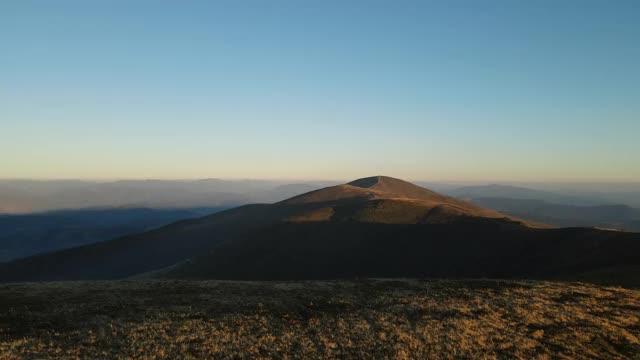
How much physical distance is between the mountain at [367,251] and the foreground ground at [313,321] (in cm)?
2693

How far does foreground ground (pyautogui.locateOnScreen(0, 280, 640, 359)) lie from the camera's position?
82.6 feet

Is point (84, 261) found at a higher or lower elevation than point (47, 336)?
lower

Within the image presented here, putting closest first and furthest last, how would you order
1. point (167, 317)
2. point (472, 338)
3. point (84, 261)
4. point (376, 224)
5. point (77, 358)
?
point (77, 358)
point (472, 338)
point (167, 317)
point (376, 224)
point (84, 261)

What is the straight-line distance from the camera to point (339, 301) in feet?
119

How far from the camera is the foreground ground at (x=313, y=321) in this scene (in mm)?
25172

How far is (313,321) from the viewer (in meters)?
30.4

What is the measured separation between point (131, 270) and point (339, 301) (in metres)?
138

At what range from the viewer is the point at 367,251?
12725cm

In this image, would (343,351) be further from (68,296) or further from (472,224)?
(472,224)

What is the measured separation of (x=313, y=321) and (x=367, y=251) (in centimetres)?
9851

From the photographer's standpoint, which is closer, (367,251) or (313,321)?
(313,321)

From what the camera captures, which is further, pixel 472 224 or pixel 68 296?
pixel 472 224

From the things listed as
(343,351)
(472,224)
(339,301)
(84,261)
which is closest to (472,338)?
(343,351)

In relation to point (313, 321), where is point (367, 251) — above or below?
below
